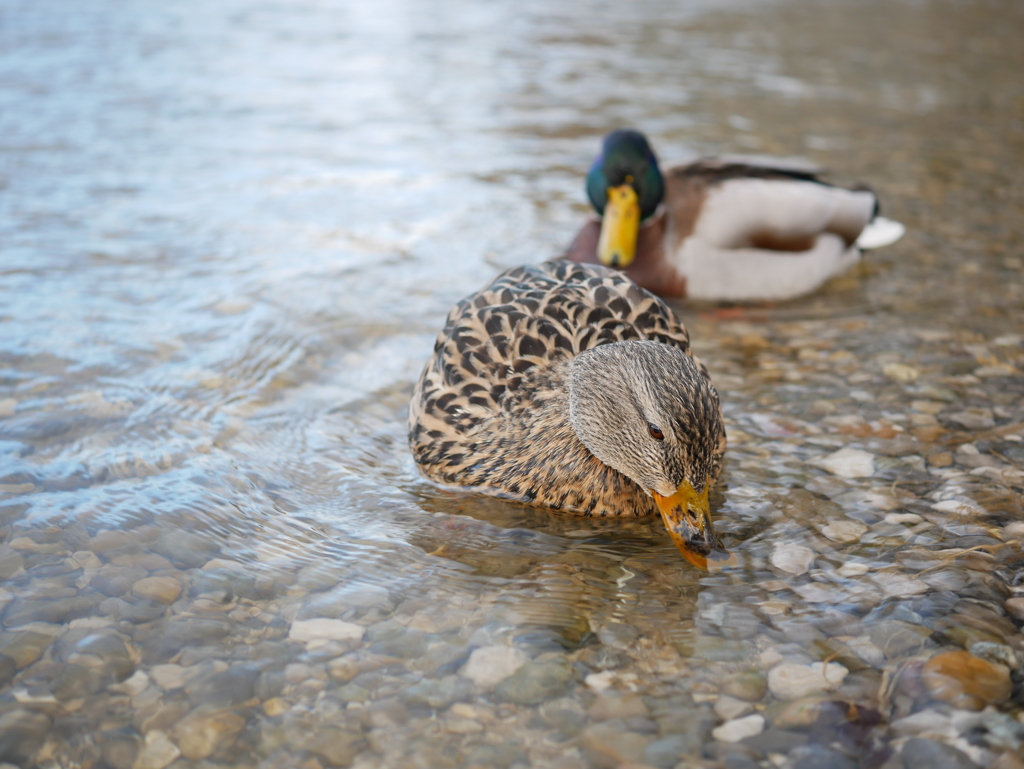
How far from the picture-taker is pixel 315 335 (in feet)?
17.4

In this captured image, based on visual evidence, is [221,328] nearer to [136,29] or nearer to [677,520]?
[677,520]

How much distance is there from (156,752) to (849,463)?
2.91m

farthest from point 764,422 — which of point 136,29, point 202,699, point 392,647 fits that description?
point 136,29

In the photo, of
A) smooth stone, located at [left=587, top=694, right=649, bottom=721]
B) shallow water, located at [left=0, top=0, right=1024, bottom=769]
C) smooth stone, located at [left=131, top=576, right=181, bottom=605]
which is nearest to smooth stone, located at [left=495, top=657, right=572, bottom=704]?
shallow water, located at [left=0, top=0, right=1024, bottom=769]

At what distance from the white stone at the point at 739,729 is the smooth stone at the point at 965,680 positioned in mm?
509

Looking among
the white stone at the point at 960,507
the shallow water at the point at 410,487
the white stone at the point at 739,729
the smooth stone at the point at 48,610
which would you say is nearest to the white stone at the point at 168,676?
the shallow water at the point at 410,487

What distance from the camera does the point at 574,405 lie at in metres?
3.53

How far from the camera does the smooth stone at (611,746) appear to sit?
8.46ft

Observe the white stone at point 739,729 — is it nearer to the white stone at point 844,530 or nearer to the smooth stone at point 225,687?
the white stone at point 844,530

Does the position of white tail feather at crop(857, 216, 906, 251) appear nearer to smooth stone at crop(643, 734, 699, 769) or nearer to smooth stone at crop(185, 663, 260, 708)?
smooth stone at crop(643, 734, 699, 769)

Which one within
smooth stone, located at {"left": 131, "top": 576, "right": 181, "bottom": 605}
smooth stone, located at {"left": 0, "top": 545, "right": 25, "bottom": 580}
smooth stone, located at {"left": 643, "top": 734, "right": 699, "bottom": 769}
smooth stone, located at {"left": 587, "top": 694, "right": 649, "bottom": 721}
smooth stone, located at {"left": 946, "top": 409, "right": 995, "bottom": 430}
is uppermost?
smooth stone, located at {"left": 946, "top": 409, "right": 995, "bottom": 430}

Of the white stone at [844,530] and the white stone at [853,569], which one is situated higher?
the white stone at [844,530]

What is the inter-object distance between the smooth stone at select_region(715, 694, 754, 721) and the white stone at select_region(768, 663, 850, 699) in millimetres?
103

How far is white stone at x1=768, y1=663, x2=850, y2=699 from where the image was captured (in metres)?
2.78
